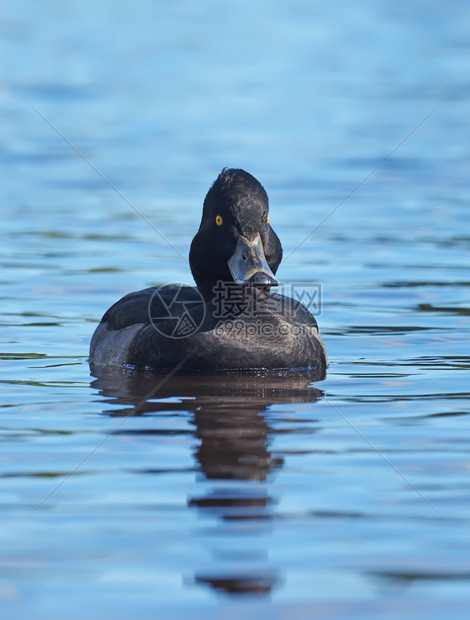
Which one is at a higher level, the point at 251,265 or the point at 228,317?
the point at 251,265

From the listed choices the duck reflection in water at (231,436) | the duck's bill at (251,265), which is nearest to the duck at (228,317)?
the duck's bill at (251,265)

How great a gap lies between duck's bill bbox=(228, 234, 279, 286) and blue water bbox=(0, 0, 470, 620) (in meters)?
0.78

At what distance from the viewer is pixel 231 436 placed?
745 centimetres

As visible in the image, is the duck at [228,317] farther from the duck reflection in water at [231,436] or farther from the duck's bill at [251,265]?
the duck reflection in water at [231,436]

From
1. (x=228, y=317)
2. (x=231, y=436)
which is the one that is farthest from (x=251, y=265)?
(x=231, y=436)

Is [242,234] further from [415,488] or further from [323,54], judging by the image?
[323,54]

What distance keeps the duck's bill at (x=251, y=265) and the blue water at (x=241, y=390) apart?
2.55 ft

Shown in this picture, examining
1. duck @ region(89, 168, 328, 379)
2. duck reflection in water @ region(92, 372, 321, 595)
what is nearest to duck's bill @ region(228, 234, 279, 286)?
→ duck @ region(89, 168, 328, 379)

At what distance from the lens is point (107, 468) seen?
672 centimetres

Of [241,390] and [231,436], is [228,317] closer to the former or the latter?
[241,390]

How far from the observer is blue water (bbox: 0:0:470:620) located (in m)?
5.24

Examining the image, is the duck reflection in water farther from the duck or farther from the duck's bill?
the duck's bill

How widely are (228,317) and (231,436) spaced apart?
219 cm

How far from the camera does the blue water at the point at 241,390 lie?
524cm
